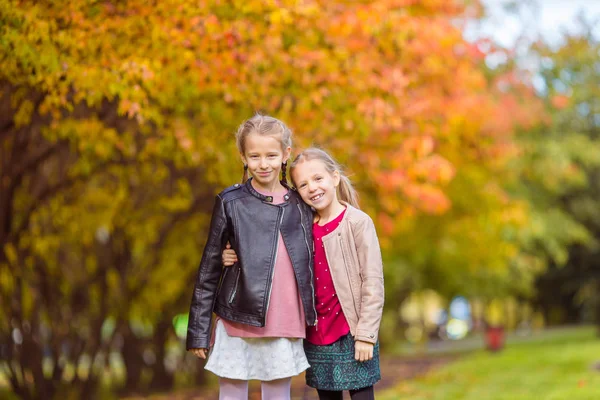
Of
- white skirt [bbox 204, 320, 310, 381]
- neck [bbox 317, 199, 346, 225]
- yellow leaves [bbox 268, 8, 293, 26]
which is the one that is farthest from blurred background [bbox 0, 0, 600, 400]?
white skirt [bbox 204, 320, 310, 381]

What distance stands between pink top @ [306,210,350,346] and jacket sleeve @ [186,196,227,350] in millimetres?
512

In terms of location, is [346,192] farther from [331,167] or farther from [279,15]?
[279,15]

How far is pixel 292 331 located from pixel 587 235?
1878 cm

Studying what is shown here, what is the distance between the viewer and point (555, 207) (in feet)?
71.1

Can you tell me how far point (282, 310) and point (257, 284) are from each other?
19 centimetres

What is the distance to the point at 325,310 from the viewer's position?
4000 mm

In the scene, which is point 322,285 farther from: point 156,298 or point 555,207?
point 555,207

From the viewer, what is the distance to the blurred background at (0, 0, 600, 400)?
6.02 m

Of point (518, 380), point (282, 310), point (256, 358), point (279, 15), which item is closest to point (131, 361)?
point (518, 380)

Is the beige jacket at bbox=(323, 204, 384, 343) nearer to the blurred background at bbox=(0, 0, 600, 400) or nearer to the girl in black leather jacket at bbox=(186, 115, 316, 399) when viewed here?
the girl in black leather jacket at bbox=(186, 115, 316, 399)

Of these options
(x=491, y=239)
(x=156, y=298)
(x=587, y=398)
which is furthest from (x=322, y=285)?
(x=491, y=239)

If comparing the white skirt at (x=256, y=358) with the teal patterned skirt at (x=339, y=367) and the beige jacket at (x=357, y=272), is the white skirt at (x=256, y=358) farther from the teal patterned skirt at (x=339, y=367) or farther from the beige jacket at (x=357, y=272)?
the beige jacket at (x=357, y=272)

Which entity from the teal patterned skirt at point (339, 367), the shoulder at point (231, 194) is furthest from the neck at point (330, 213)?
the teal patterned skirt at point (339, 367)

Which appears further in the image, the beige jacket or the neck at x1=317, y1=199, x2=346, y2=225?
Answer: the neck at x1=317, y1=199, x2=346, y2=225
